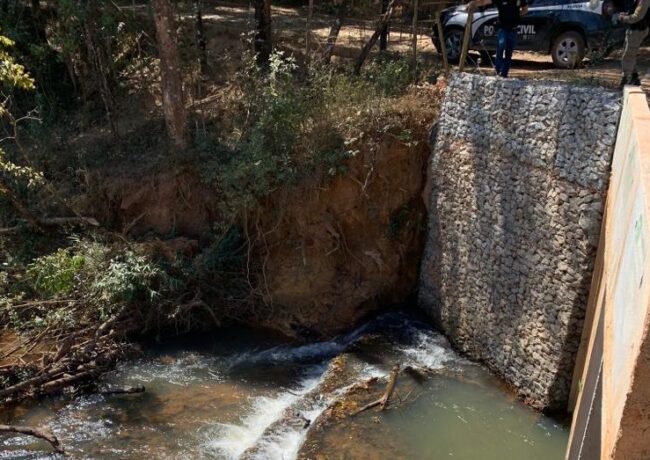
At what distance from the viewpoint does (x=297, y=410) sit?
8219mm

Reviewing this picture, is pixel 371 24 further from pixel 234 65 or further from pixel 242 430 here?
pixel 242 430

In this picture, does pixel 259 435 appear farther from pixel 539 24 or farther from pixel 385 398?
pixel 539 24

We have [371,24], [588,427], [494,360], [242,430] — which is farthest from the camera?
[371,24]

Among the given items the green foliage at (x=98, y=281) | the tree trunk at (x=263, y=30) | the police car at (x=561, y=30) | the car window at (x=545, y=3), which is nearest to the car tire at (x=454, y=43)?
the police car at (x=561, y=30)

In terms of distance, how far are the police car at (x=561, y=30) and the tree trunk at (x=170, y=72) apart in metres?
5.55

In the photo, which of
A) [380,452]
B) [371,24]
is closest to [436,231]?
[380,452]

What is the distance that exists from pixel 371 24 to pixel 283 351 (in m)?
8.94

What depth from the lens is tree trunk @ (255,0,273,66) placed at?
12.5 m

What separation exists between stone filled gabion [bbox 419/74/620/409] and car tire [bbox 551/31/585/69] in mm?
3032

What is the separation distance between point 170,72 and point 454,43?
5578 millimetres

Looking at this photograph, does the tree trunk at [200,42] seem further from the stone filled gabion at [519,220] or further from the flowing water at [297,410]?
the flowing water at [297,410]

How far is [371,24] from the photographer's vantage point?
15102 millimetres

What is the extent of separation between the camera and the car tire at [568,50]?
1088 centimetres

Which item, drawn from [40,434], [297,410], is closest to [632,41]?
[297,410]
